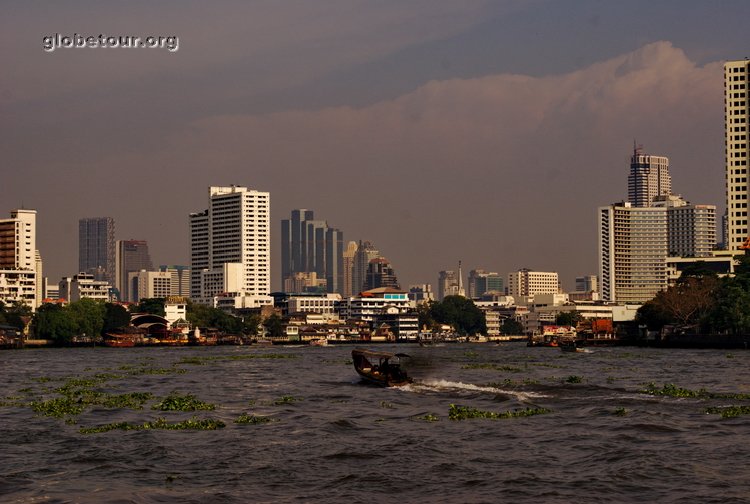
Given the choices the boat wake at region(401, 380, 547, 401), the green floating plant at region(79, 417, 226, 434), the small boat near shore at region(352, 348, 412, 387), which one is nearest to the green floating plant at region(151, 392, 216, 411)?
the green floating plant at region(79, 417, 226, 434)

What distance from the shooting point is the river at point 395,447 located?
3544cm

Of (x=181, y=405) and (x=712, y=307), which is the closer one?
(x=181, y=405)

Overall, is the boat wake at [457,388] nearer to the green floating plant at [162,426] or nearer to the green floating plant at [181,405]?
the green floating plant at [181,405]

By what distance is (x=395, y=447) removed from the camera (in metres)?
44.3

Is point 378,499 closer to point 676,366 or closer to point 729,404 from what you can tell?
point 729,404

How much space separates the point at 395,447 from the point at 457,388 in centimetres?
2749

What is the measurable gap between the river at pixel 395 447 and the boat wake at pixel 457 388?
7.0 inches

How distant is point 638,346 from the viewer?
186m

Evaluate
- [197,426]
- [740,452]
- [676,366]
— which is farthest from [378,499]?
[676,366]

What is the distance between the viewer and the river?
35.4 meters

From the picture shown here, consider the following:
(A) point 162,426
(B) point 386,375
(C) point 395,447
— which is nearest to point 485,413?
(C) point 395,447

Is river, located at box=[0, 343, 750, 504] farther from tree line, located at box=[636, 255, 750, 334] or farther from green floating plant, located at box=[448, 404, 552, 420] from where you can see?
tree line, located at box=[636, 255, 750, 334]

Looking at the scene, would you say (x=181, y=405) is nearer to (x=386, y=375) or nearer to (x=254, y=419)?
(x=254, y=419)

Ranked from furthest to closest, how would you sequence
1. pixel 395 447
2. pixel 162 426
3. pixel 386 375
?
pixel 386 375
pixel 162 426
pixel 395 447
